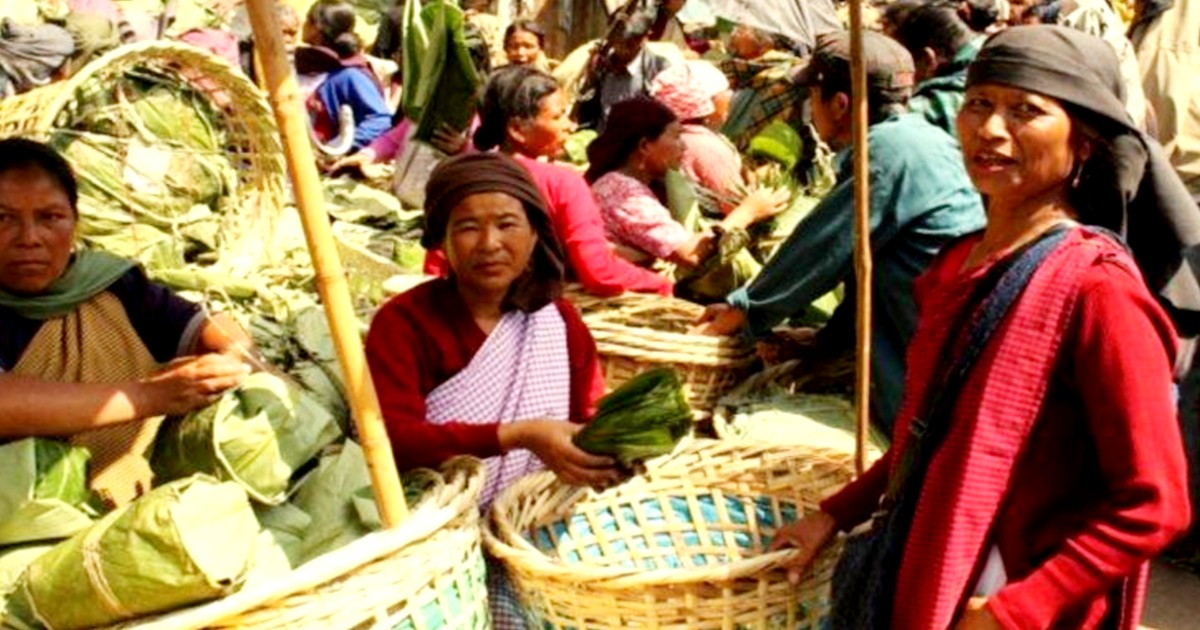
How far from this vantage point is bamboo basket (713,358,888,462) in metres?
3.16

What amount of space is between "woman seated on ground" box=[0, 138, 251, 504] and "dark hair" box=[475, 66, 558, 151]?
1.55 meters

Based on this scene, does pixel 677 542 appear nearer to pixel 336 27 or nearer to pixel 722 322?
pixel 722 322

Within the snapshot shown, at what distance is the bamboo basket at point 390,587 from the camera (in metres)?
1.65

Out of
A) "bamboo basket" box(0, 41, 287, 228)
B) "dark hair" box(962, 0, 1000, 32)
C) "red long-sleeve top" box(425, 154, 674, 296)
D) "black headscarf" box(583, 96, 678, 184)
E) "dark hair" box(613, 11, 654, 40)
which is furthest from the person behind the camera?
"dark hair" box(613, 11, 654, 40)

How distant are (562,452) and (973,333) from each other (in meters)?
0.73

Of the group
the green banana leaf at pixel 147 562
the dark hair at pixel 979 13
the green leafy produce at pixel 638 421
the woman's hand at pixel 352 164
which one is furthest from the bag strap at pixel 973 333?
the woman's hand at pixel 352 164

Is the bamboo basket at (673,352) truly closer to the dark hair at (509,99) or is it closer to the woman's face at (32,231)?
the dark hair at (509,99)

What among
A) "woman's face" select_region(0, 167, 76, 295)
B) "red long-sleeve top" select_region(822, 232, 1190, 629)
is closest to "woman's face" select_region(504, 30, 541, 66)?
"woman's face" select_region(0, 167, 76, 295)

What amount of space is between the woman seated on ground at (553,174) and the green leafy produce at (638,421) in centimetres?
98

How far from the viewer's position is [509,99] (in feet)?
12.7

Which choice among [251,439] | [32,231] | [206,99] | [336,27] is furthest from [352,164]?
[251,439]

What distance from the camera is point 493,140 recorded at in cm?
401

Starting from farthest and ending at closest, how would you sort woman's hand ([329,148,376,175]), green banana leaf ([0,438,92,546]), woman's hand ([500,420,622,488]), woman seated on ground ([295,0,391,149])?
woman seated on ground ([295,0,391,149]) < woman's hand ([329,148,376,175]) < woman's hand ([500,420,622,488]) < green banana leaf ([0,438,92,546])

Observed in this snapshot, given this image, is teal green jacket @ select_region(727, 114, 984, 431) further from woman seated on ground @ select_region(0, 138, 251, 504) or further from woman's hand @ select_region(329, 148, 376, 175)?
woman's hand @ select_region(329, 148, 376, 175)
